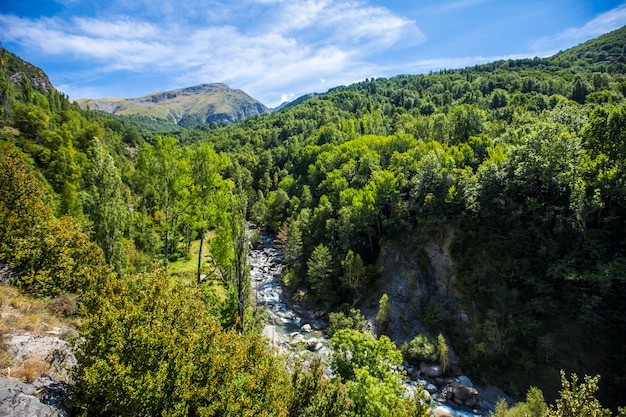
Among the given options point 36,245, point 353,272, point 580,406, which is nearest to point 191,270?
point 36,245

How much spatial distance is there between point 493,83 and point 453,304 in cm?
12880

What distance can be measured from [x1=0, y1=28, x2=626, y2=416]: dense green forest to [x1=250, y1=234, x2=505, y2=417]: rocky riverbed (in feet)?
9.19

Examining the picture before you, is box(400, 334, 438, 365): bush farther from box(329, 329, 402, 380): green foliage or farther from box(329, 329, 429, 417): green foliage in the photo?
box(329, 329, 402, 380): green foliage

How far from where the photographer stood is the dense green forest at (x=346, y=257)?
10.4 m

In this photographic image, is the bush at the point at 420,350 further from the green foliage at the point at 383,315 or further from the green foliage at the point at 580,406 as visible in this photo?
the green foliage at the point at 580,406

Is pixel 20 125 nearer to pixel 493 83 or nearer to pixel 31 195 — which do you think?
pixel 31 195

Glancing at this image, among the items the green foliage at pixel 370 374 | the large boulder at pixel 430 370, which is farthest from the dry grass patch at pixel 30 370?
the large boulder at pixel 430 370

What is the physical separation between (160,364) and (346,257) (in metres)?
35.5

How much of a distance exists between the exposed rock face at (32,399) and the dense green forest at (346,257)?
2.22 ft

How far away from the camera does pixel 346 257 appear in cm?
4347

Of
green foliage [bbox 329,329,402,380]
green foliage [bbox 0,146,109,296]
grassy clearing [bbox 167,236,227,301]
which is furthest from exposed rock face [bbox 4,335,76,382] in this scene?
grassy clearing [bbox 167,236,227,301]

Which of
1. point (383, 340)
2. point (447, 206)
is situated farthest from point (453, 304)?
point (383, 340)

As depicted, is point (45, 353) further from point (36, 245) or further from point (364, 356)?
point (364, 356)

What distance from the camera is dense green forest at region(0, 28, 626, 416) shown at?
10359 mm
